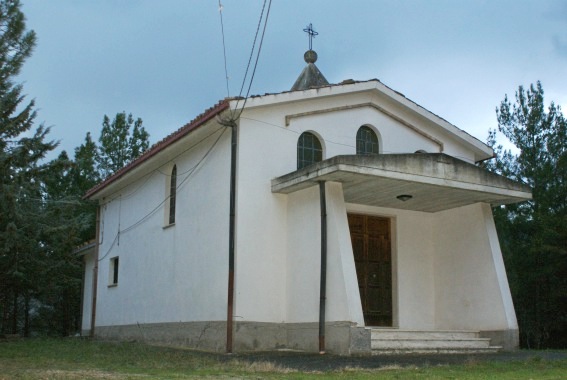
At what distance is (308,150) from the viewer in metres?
14.9

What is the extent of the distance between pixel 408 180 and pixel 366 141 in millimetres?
3174

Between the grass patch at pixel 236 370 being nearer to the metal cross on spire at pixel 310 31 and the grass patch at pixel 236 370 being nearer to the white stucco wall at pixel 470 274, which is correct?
the white stucco wall at pixel 470 274

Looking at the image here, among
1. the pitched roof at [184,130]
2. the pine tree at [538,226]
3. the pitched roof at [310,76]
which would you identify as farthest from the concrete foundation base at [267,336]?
the pine tree at [538,226]

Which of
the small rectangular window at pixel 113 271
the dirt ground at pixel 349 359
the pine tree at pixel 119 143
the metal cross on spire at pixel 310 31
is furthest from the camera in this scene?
the pine tree at pixel 119 143

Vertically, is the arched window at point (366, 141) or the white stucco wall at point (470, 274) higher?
the arched window at point (366, 141)

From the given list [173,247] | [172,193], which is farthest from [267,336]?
[172,193]

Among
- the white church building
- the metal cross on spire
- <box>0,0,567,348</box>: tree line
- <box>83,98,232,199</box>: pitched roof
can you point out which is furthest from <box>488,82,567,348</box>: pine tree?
<box>83,98,232,199</box>: pitched roof

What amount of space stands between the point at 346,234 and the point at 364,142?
12.0ft

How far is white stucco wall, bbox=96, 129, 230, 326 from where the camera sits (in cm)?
1449

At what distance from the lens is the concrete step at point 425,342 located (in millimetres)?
12383

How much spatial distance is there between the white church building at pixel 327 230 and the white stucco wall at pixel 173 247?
6 centimetres

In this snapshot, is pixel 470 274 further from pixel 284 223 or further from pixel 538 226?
pixel 538 226

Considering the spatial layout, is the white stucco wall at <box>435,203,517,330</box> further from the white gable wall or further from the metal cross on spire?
the metal cross on spire

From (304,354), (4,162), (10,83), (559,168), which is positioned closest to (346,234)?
(304,354)
